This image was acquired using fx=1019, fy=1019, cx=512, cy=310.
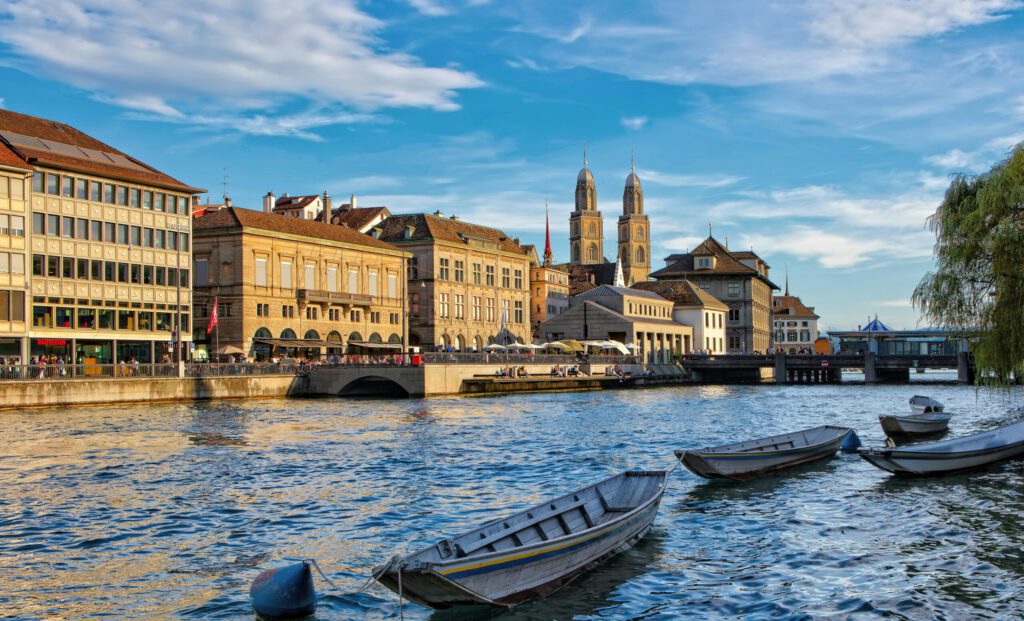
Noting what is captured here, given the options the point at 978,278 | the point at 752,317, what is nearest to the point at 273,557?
the point at 978,278

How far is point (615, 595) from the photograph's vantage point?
61.0 ft

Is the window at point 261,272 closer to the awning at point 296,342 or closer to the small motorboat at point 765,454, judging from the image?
the awning at point 296,342

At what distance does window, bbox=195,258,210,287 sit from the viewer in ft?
305

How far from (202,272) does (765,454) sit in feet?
233

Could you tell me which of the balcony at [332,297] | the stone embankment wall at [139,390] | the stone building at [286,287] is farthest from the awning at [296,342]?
the stone embankment wall at [139,390]

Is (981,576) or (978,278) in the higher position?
(978,278)

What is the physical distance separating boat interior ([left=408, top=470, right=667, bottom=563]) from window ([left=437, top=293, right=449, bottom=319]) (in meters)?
94.3

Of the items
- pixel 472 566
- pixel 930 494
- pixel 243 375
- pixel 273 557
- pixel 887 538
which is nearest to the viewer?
pixel 472 566

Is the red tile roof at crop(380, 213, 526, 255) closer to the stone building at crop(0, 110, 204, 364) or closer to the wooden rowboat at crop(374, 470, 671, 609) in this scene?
the stone building at crop(0, 110, 204, 364)

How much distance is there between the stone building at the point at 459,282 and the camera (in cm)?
11750

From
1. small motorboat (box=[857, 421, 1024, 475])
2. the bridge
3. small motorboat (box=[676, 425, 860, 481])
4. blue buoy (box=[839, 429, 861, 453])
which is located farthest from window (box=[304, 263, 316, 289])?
small motorboat (box=[857, 421, 1024, 475])

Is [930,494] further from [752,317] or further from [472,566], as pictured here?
[752,317]

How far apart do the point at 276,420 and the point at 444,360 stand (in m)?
30.2

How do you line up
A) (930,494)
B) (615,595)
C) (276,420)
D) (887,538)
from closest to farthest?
(615,595)
(887,538)
(930,494)
(276,420)
